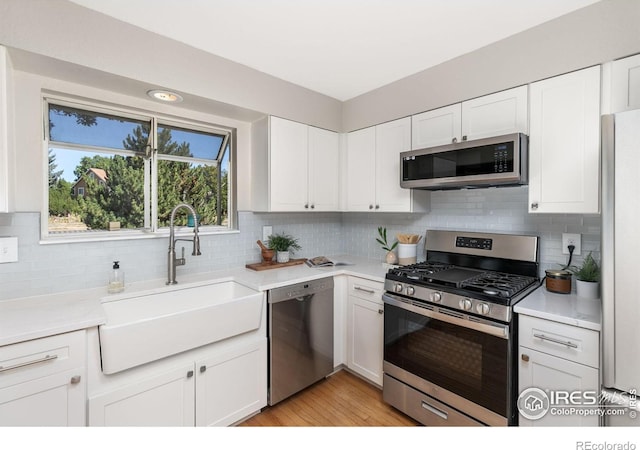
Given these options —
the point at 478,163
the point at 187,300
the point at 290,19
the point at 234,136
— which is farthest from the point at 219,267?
the point at 478,163

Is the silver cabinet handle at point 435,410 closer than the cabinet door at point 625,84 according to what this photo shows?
No

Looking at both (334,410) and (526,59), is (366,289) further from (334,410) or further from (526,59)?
(526,59)

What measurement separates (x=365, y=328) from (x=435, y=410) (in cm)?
72

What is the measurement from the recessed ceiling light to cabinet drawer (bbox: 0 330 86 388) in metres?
1.44

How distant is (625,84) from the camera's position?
158cm

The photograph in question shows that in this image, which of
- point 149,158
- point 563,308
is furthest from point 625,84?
point 149,158

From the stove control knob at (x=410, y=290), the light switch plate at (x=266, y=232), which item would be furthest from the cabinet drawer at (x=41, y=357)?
the stove control knob at (x=410, y=290)

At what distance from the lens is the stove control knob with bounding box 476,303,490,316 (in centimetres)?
170

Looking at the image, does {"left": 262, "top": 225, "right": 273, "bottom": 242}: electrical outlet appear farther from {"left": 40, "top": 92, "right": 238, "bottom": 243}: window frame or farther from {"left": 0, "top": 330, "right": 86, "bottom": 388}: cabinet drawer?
{"left": 0, "top": 330, "right": 86, "bottom": 388}: cabinet drawer

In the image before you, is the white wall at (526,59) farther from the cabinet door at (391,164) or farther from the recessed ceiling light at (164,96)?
the recessed ceiling light at (164,96)

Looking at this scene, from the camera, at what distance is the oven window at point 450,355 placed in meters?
1.68

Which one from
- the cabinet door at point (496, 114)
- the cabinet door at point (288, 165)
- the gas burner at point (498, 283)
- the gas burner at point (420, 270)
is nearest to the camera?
the gas burner at point (498, 283)

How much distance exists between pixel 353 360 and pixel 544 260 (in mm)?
1566

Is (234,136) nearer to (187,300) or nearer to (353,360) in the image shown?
(187,300)
